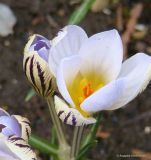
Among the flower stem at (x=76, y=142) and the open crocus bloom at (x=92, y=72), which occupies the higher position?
the open crocus bloom at (x=92, y=72)

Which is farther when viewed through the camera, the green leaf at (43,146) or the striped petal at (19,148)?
the green leaf at (43,146)

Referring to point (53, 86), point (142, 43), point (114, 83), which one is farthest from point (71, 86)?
point (142, 43)

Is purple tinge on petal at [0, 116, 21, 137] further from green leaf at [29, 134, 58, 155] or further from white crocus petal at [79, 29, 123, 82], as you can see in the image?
green leaf at [29, 134, 58, 155]

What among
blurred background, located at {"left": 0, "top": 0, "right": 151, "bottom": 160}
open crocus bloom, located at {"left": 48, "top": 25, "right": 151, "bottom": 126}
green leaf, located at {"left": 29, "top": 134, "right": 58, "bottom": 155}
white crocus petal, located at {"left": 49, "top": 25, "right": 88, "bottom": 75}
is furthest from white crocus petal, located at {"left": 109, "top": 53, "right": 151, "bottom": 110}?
blurred background, located at {"left": 0, "top": 0, "right": 151, "bottom": 160}

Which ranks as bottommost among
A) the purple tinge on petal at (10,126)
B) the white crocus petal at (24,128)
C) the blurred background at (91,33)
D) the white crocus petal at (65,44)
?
the blurred background at (91,33)

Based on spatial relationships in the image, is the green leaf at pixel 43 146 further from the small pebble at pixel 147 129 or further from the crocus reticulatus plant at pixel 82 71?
the small pebble at pixel 147 129

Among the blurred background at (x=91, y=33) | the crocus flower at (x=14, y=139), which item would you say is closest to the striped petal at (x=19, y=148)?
the crocus flower at (x=14, y=139)

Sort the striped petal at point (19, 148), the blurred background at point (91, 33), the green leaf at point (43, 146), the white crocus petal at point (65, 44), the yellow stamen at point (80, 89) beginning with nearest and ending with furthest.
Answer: the striped petal at point (19, 148)
the white crocus petal at point (65, 44)
the yellow stamen at point (80, 89)
the green leaf at point (43, 146)
the blurred background at point (91, 33)

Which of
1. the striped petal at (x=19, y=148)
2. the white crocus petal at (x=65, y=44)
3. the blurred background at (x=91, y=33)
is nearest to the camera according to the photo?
the striped petal at (x=19, y=148)
